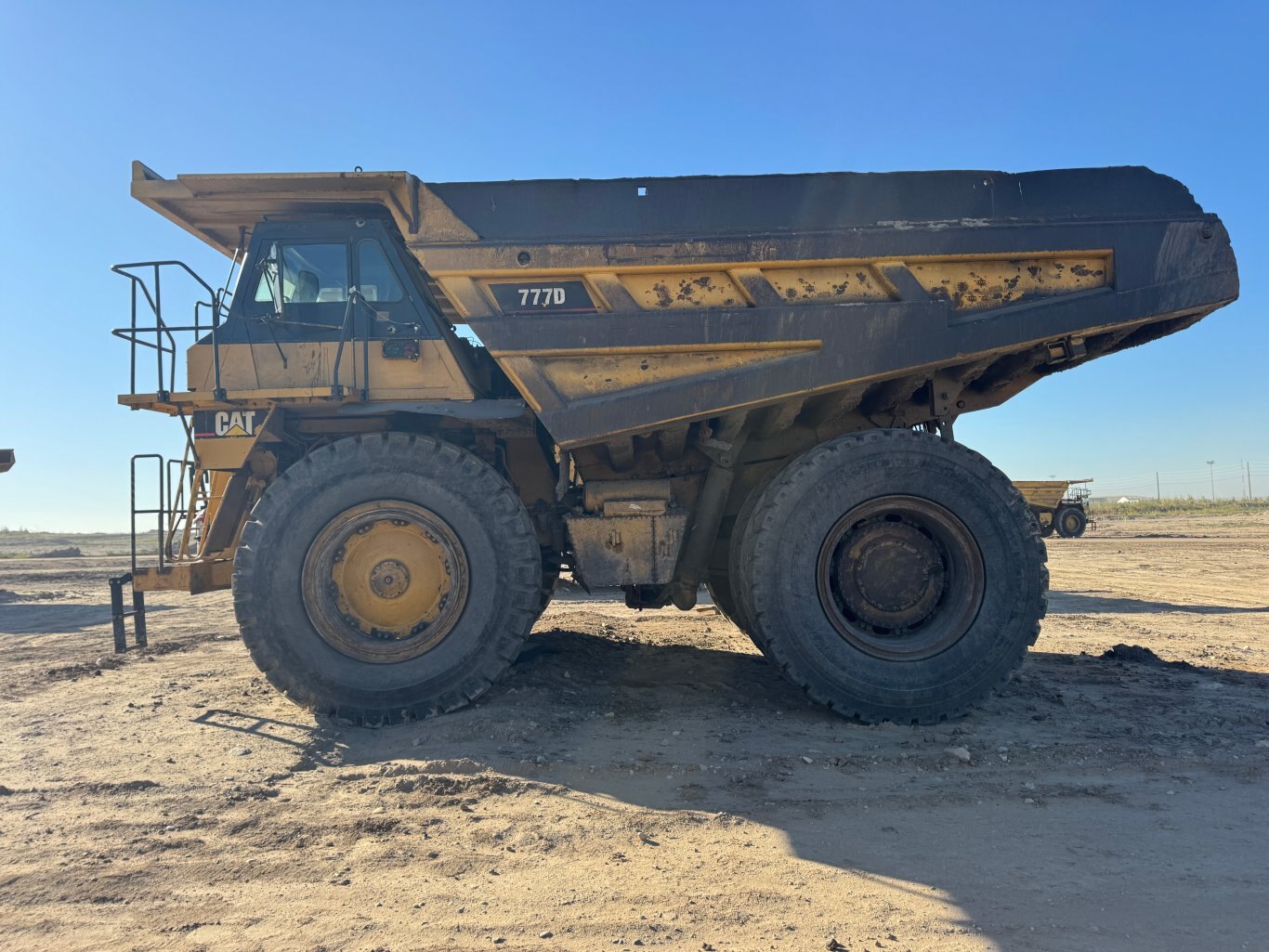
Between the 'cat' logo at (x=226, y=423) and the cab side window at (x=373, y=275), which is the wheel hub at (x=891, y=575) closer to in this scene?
the cab side window at (x=373, y=275)

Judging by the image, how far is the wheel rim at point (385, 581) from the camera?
4535mm

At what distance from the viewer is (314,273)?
16.6 feet

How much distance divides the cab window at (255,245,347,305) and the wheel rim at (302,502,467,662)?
154 centimetres

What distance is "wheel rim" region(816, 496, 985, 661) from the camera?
15.0ft

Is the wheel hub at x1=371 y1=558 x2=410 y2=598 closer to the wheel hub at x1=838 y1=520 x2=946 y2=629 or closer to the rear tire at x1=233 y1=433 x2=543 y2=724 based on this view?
the rear tire at x1=233 y1=433 x2=543 y2=724

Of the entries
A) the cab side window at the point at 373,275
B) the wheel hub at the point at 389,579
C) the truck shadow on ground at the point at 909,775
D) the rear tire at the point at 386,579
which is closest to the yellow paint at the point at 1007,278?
the truck shadow on ground at the point at 909,775

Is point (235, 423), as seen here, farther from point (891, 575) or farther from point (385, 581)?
point (891, 575)

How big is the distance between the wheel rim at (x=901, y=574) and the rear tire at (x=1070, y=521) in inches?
860

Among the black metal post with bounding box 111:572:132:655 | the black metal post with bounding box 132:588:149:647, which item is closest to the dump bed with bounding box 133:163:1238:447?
the black metal post with bounding box 111:572:132:655

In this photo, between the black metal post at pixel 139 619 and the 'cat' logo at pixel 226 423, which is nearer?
the 'cat' logo at pixel 226 423

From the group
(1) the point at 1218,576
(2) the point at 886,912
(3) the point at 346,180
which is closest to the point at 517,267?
(3) the point at 346,180

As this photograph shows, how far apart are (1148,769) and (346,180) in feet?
18.3

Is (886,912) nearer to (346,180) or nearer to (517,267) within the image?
Answer: (517,267)

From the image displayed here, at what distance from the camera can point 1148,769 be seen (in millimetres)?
3652
